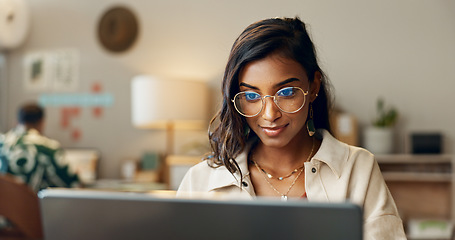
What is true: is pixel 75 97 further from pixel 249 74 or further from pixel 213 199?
pixel 213 199

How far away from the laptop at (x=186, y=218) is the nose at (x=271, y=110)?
0.49 metres

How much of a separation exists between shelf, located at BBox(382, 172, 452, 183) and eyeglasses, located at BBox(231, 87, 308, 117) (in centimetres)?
273

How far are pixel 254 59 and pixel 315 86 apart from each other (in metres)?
0.17

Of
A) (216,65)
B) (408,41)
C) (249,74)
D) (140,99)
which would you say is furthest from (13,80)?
(249,74)

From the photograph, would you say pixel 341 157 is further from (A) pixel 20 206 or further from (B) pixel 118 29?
(B) pixel 118 29

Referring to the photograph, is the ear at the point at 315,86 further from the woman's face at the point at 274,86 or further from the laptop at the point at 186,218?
the laptop at the point at 186,218

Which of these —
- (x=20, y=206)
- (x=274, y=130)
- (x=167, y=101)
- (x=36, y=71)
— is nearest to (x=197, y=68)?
→ (x=167, y=101)

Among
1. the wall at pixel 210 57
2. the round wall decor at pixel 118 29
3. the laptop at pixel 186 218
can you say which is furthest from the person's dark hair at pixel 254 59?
the round wall decor at pixel 118 29

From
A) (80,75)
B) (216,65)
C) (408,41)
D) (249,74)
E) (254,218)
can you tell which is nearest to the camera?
(254,218)

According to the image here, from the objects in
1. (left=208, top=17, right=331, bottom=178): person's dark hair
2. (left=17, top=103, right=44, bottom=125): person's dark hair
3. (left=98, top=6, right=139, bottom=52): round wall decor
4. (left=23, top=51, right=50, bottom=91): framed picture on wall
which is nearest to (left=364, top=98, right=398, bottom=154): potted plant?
(left=98, top=6, right=139, bottom=52): round wall decor

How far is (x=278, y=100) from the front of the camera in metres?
1.12

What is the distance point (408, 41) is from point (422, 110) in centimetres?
50

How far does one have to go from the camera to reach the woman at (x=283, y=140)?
1.13 metres

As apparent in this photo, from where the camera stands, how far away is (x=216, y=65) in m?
4.42
